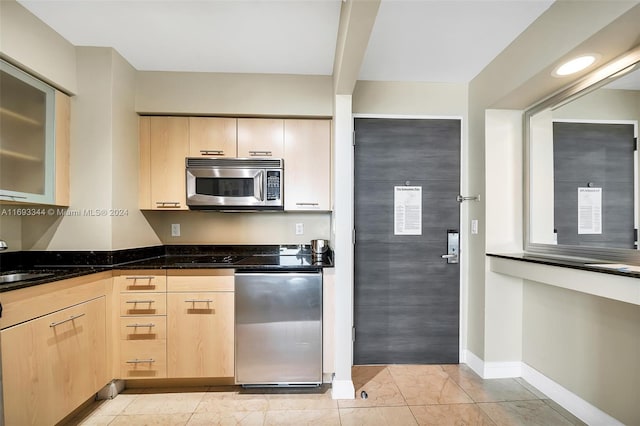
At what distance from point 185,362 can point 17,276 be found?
1201 mm

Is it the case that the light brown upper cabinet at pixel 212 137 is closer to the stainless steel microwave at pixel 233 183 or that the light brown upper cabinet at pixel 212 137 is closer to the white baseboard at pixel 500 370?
the stainless steel microwave at pixel 233 183

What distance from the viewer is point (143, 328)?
204 cm

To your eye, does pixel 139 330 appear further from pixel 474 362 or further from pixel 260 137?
pixel 474 362

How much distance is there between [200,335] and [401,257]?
1.74 m

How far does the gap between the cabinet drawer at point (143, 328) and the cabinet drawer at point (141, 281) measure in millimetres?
210

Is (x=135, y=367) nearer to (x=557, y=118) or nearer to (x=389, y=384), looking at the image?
(x=389, y=384)

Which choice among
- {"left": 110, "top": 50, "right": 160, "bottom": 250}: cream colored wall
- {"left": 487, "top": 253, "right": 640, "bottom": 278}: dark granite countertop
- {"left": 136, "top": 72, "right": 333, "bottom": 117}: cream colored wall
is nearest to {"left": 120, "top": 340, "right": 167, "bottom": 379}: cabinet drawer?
{"left": 110, "top": 50, "right": 160, "bottom": 250}: cream colored wall

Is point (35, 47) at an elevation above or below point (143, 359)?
above

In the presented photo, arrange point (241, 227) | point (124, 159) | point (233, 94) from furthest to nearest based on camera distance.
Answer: point (241, 227)
point (233, 94)
point (124, 159)

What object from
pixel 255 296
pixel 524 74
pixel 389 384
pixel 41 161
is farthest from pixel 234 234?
pixel 524 74

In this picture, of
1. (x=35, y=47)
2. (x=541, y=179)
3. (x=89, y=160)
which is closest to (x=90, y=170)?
(x=89, y=160)

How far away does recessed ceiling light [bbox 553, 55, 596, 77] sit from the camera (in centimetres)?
157

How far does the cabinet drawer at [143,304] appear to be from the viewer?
6.71ft

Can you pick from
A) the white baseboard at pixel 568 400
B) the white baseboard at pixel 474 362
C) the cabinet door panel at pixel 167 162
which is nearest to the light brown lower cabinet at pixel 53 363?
the cabinet door panel at pixel 167 162
